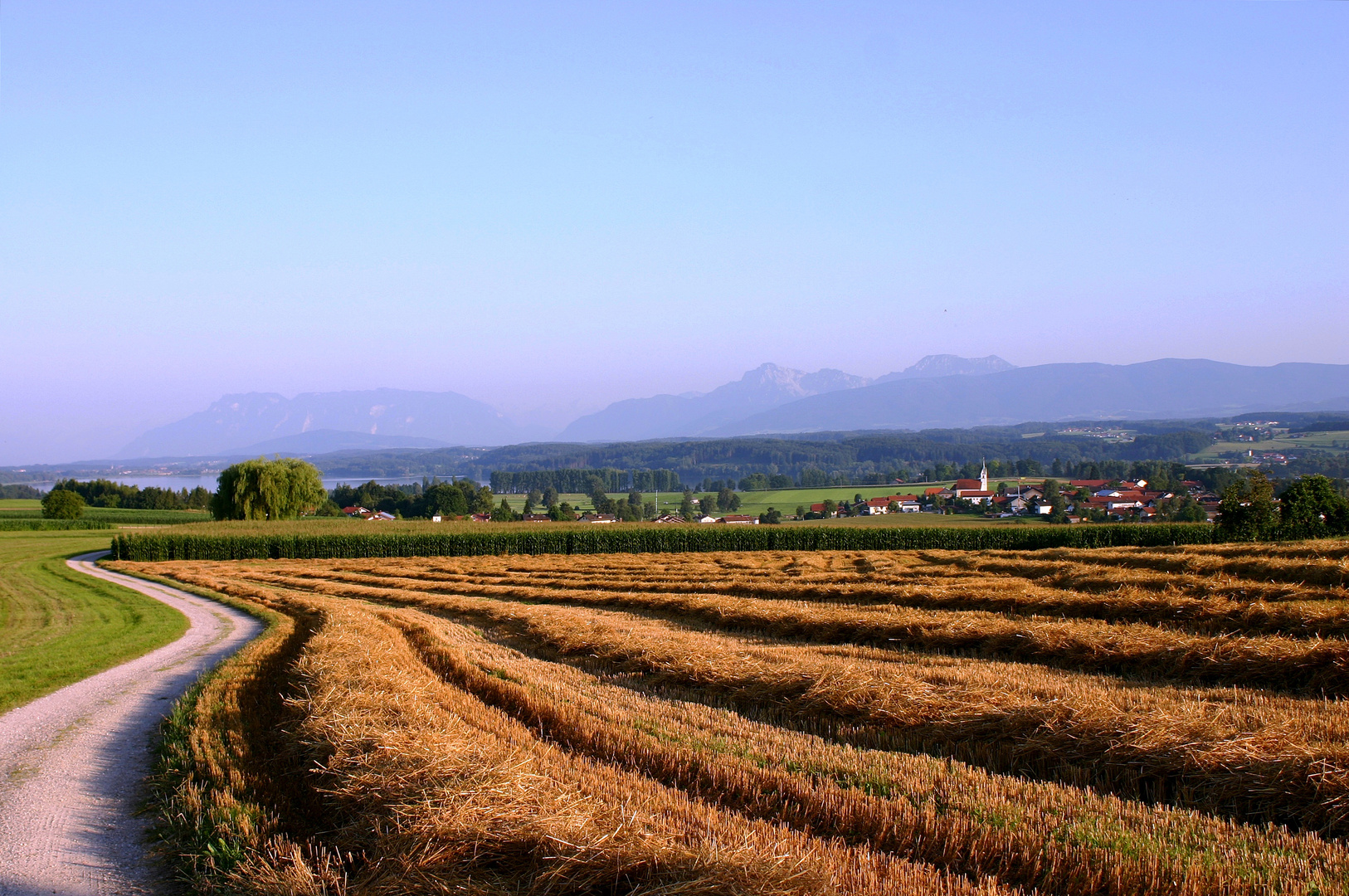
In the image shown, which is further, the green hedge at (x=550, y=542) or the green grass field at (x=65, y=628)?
the green hedge at (x=550, y=542)

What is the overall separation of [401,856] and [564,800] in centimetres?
108

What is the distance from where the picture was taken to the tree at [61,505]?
293 feet

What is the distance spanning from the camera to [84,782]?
763 cm

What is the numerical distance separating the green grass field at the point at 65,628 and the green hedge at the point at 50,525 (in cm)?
4024

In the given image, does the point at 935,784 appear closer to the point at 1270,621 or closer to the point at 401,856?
the point at 401,856

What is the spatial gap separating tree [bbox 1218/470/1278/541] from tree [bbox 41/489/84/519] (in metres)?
107

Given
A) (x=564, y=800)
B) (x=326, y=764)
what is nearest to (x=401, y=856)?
(x=564, y=800)

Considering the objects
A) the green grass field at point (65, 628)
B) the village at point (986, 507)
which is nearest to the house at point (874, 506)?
the village at point (986, 507)

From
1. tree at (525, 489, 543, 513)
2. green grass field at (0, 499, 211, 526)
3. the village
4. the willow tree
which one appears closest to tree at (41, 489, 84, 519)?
green grass field at (0, 499, 211, 526)

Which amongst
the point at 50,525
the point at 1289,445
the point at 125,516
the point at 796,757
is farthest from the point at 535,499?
the point at 1289,445

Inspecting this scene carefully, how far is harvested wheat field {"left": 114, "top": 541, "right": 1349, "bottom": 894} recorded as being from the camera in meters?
4.74

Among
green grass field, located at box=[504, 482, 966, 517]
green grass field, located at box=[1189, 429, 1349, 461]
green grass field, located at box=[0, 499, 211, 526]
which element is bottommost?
green grass field, located at box=[504, 482, 966, 517]

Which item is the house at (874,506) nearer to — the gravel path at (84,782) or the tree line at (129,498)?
the tree line at (129,498)

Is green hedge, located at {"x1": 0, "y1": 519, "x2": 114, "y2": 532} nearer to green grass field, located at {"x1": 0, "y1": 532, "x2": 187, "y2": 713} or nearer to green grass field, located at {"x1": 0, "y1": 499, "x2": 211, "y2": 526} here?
green grass field, located at {"x1": 0, "y1": 499, "x2": 211, "y2": 526}
